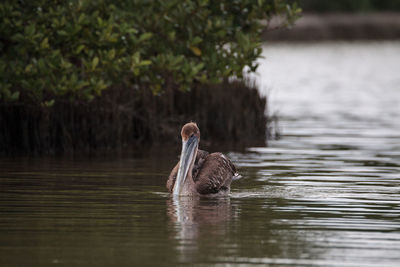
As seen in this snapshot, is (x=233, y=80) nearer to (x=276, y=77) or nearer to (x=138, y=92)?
(x=138, y=92)

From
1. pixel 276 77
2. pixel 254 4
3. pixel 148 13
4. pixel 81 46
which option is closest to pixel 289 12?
pixel 254 4

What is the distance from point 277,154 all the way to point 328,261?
7.91m

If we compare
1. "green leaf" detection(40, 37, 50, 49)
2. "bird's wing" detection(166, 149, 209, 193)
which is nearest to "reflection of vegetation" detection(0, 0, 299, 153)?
"green leaf" detection(40, 37, 50, 49)

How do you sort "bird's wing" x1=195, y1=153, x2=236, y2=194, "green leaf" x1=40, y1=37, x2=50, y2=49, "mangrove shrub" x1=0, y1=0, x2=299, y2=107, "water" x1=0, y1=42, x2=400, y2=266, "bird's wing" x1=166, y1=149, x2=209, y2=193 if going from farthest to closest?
"mangrove shrub" x1=0, y1=0, x2=299, y2=107
"green leaf" x1=40, y1=37, x2=50, y2=49
"bird's wing" x1=166, y1=149, x2=209, y2=193
"bird's wing" x1=195, y1=153, x2=236, y2=194
"water" x1=0, y1=42, x2=400, y2=266

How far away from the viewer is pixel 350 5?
7200 cm

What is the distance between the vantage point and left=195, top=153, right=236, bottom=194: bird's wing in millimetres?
11016

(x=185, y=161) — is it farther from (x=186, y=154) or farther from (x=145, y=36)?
(x=145, y=36)

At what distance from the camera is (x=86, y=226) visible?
9.01m

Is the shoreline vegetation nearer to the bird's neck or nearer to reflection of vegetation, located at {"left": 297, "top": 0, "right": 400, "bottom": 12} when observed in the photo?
the bird's neck

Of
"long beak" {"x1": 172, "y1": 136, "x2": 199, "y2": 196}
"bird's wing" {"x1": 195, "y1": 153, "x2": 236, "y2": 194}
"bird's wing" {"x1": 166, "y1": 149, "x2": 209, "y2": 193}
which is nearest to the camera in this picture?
"long beak" {"x1": 172, "y1": 136, "x2": 199, "y2": 196}

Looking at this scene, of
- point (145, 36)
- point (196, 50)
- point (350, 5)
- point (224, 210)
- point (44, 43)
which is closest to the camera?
point (224, 210)

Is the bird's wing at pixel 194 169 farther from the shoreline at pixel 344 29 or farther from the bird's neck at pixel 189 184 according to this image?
the shoreline at pixel 344 29

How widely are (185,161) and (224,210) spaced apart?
2.80 feet

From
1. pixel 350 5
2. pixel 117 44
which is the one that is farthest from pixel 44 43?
pixel 350 5
